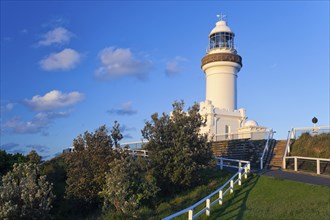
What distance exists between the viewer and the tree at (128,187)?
1484 cm

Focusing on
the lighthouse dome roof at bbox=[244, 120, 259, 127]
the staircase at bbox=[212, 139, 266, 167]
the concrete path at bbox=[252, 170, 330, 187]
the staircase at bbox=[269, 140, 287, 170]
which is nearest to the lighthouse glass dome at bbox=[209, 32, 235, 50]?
the lighthouse dome roof at bbox=[244, 120, 259, 127]

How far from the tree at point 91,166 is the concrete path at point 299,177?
25.7 feet

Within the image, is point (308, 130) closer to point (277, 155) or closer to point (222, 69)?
point (277, 155)

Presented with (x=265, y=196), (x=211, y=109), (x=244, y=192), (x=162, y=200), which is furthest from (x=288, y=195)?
(x=211, y=109)

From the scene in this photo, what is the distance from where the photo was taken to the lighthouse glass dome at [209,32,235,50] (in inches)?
1454

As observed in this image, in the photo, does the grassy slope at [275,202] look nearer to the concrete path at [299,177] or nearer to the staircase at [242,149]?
the concrete path at [299,177]

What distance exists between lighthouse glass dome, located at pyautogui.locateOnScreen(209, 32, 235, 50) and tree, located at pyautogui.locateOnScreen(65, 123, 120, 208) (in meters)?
20.0

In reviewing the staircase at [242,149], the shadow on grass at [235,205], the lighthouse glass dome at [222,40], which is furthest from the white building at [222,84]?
the shadow on grass at [235,205]

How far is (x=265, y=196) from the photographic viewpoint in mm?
15039

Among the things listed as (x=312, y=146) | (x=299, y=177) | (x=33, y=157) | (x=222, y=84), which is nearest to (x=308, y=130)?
(x=312, y=146)

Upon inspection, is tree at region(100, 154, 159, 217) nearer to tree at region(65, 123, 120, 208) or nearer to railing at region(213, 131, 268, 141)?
tree at region(65, 123, 120, 208)

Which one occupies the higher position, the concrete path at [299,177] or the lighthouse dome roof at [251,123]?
the lighthouse dome roof at [251,123]

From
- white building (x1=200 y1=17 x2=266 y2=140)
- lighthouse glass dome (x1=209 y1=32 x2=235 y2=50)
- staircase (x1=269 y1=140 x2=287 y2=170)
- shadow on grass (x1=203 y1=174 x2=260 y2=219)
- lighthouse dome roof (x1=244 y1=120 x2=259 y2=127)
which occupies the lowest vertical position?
shadow on grass (x1=203 y1=174 x2=260 y2=219)

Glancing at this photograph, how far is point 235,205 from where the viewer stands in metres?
14.1
